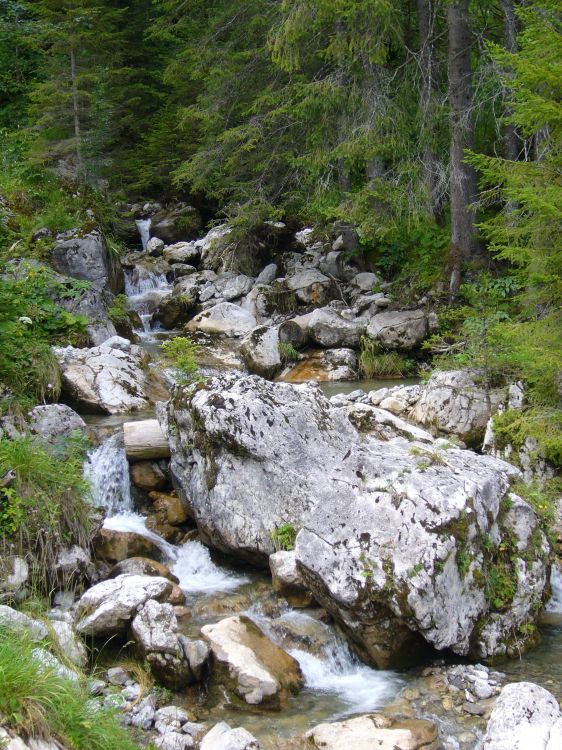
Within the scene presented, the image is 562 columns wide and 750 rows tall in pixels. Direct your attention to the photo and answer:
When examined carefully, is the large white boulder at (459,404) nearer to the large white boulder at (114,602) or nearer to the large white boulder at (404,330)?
the large white boulder at (404,330)

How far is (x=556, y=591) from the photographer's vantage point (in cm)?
595

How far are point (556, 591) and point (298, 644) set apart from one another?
2.55 meters

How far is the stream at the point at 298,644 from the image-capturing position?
14.7ft

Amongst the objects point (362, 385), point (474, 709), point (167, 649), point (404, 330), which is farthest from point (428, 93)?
point (167, 649)

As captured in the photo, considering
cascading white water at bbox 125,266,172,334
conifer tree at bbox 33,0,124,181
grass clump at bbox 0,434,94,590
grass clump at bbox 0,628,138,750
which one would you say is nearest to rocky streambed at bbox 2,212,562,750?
grass clump at bbox 0,434,94,590

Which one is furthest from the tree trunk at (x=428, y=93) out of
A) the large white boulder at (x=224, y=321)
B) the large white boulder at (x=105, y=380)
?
the large white boulder at (x=105, y=380)

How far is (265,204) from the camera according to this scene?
15469mm

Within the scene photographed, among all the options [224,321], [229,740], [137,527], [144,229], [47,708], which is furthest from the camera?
[144,229]

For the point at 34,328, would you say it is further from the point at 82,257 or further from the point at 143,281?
the point at 143,281

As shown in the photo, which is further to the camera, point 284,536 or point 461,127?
point 461,127

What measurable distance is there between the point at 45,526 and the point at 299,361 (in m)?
8.32

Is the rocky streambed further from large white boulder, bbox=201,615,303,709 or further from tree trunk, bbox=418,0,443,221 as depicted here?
tree trunk, bbox=418,0,443,221

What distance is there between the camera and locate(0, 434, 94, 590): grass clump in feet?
17.9

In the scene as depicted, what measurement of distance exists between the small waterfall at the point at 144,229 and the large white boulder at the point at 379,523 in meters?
14.8
